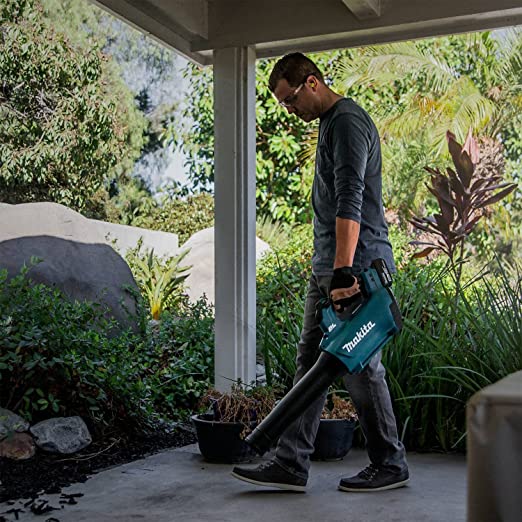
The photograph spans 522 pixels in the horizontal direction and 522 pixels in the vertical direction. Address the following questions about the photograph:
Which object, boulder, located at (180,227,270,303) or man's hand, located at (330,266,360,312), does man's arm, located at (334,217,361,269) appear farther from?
boulder, located at (180,227,270,303)

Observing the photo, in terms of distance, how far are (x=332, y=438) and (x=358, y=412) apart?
26.6 inches

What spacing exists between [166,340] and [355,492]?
2.84 meters

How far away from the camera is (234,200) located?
4531mm

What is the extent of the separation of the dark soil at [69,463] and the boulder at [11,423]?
0.13 meters

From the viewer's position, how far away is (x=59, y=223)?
644cm

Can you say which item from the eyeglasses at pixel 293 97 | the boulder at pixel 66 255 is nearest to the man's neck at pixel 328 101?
the eyeglasses at pixel 293 97

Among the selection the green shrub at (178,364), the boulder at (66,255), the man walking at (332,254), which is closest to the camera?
the man walking at (332,254)

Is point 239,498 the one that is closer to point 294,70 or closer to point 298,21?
point 294,70

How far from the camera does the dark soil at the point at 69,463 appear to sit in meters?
3.50

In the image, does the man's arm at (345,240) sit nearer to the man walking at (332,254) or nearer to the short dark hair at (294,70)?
the man walking at (332,254)

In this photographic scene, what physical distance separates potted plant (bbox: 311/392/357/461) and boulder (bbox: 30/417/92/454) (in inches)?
45.1

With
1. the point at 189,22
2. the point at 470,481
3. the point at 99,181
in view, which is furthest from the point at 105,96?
the point at 470,481

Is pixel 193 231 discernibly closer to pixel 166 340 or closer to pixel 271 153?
pixel 271 153

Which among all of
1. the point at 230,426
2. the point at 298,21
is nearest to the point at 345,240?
the point at 230,426
